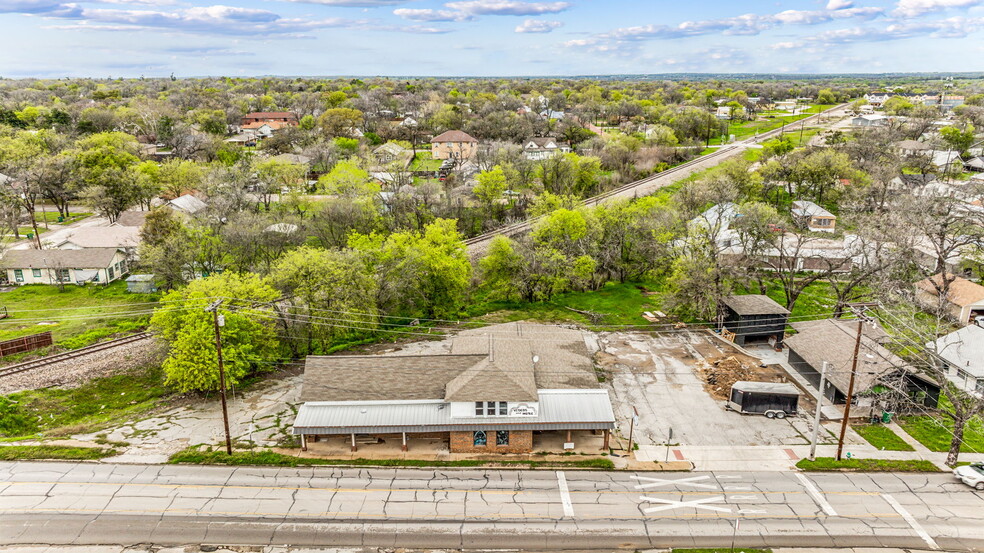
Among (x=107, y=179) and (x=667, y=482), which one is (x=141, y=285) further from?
(x=667, y=482)

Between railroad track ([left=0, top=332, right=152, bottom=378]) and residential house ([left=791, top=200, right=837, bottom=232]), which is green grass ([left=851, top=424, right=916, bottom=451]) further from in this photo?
railroad track ([left=0, top=332, right=152, bottom=378])

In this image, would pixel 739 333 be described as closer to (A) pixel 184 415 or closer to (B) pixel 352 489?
(B) pixel 352 489

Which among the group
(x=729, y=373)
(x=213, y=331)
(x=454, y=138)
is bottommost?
(x=729, y=373)

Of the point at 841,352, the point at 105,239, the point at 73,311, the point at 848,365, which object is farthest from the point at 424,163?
the point at 848,365

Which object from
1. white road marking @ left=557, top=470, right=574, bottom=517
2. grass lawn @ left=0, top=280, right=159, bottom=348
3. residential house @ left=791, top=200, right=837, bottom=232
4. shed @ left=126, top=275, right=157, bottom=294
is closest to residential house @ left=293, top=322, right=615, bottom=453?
white road marking @ left=557, top=470, right=574, bottom=517

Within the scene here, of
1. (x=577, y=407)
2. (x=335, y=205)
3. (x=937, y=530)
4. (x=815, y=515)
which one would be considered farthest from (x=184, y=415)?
(x=937, y=530)
